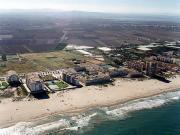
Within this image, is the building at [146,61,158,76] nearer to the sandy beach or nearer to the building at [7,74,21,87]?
the sandy beach

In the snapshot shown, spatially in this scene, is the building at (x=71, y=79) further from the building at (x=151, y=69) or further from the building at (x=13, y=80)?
the building at (x=151, y=69)

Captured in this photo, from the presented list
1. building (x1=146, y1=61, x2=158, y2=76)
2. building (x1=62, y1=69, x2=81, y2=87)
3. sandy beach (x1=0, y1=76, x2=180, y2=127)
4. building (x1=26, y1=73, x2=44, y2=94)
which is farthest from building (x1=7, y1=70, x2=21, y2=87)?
building (x1=146, y1=61, x2=158, y2=76)

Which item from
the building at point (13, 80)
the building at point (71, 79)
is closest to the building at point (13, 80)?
the building at point (13, 80)

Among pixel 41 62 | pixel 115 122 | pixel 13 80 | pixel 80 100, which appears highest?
pixel 41 62

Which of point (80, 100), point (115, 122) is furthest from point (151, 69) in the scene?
point (115, 122)

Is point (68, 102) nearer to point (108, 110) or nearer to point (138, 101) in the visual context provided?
point (108, 110)

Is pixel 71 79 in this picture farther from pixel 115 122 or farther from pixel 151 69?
pixel 151 69

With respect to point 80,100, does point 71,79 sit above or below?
above
